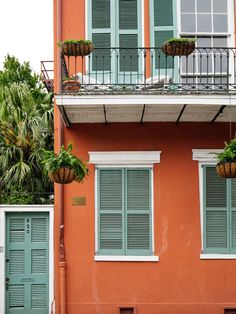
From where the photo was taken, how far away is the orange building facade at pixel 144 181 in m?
10.9

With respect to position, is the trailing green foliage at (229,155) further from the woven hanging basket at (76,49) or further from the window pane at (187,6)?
the window pane at (187,6)

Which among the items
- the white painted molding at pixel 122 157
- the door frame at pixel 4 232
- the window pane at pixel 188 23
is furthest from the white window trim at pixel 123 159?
the window pane at pixel 188 23

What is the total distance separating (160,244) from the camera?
432 inches

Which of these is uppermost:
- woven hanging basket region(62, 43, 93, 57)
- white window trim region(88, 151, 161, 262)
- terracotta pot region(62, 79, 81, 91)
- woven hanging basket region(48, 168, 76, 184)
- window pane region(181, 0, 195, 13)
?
window pane region(181, 0, 195, 13)

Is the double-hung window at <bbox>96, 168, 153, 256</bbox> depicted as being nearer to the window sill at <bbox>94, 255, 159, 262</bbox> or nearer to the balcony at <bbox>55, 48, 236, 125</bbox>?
the window sill at <bbox>94, 255, 159, 262</bbox>

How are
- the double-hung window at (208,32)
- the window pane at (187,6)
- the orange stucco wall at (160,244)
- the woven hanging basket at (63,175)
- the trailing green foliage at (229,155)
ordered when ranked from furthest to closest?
the window pane at (187,6) < the double-hung window at (208,32) < the orange stucco wall at (160,244) < the woven hanging basket at (63,175) < the trailing green foliage at (229,155)

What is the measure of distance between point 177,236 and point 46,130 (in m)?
4.63

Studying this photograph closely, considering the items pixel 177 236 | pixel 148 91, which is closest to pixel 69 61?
pixel 148 91

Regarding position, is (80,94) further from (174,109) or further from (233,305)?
(233,305)

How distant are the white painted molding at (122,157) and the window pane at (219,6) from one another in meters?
3.30

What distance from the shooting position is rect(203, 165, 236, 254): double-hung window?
10961mm

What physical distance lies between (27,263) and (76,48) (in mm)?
4592

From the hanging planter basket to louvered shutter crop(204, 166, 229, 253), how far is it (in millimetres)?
3381

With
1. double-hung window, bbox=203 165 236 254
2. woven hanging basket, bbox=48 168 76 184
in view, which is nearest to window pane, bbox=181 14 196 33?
double-hung window, bbox=203 165 236 254
